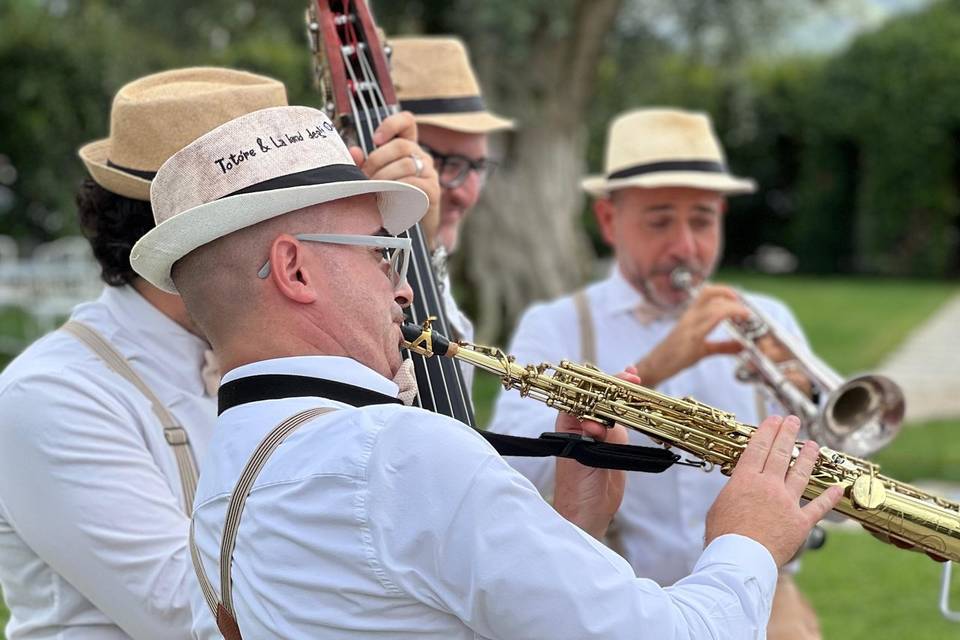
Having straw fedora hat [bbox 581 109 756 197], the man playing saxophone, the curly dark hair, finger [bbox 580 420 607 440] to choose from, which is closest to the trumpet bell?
the man playing saxophone

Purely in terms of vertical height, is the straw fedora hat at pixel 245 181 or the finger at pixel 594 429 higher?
the straw fedora hat at pixel 245 181

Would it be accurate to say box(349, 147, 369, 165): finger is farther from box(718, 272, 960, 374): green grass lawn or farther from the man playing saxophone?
box(718, 272, 960, 374): green grass lawn

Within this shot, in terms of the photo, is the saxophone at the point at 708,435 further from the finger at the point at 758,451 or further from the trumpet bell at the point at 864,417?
the trumpet bell at the point at 864,417

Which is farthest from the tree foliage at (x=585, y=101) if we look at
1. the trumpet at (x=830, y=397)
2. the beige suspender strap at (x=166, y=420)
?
the beige suspender strap at (x=166, y=420)

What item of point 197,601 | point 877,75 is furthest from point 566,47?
point 877,75

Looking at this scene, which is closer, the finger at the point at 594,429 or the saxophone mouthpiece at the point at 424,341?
the saxophone mouthpiece at the point at 424,341

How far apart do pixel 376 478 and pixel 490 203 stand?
10351 millimetres

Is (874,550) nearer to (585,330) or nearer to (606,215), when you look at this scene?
(606,215)

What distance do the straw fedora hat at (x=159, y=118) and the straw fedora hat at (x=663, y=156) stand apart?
168 cm

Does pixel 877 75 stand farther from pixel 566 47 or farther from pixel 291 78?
pixel 566 47

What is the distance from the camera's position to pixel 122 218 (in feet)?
9.64

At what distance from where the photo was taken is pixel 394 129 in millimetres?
2730

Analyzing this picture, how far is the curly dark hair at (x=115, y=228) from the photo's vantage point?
2.91 m

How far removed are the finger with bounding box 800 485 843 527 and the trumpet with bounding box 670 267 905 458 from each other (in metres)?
1.48
